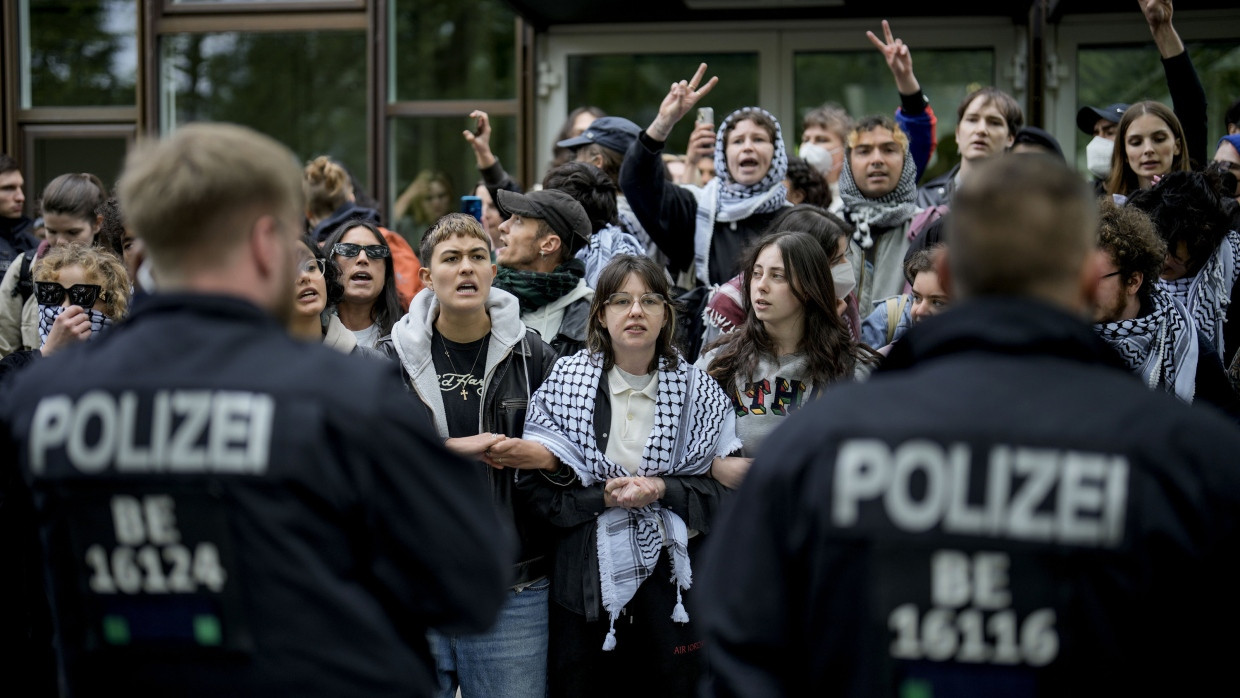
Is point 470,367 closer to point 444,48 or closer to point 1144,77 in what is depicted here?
point 444,48

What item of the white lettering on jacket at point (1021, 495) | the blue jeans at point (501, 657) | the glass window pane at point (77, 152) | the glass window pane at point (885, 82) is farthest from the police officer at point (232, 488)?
the glass window pane at point (77, 152)

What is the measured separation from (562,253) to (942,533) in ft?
10.5

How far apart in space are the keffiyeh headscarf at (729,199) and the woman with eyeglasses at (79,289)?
2261mm

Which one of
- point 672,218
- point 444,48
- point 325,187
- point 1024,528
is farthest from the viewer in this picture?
point 444,48

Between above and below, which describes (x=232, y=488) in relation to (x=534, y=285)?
below

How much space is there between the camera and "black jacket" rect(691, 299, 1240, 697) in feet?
5.90

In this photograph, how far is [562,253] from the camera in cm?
485

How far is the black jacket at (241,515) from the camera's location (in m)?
1.91

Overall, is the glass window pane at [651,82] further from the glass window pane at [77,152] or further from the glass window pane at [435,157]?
the glass window pane at [77,152]

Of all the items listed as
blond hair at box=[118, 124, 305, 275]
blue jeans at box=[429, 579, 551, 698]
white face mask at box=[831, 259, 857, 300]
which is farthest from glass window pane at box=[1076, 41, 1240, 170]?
blond hair at box=[118, 124, 305, 275]

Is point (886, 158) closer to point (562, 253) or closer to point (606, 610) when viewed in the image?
point (562, 253)

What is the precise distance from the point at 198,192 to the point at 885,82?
6.45 m

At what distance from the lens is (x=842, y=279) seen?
4688 mm

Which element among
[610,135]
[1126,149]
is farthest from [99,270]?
[1126,149]
